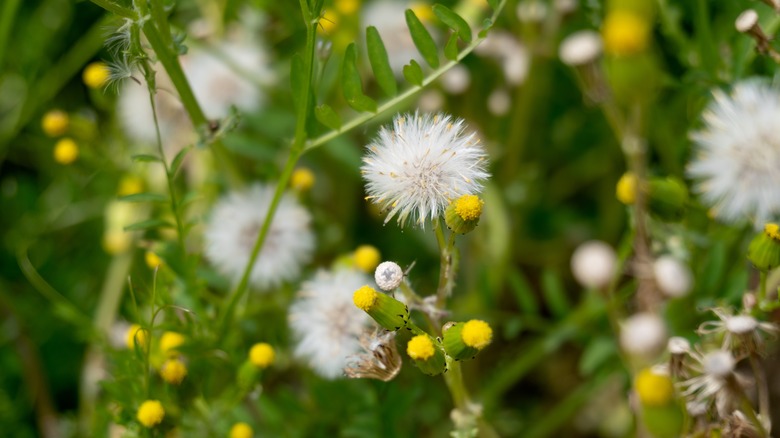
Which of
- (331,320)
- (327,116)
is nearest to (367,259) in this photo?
(331,320)

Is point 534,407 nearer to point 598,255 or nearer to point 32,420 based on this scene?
point 598,255

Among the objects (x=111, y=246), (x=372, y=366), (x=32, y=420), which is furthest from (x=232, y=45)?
(x=372, y=366)

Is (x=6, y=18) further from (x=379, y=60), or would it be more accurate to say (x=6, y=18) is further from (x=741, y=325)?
(x=741, y=325)

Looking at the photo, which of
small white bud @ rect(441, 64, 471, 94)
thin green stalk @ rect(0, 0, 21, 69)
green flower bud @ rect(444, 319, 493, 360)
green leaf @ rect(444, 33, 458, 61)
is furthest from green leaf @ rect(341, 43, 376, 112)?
thin green stalk @ rect(0, 0, 21, 69)

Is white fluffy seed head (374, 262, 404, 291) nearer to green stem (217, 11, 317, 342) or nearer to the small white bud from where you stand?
green stem (217, 11, 317, 342)

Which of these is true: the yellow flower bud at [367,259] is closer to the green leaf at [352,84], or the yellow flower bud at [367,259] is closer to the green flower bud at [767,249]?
the green leaf at [352,84]

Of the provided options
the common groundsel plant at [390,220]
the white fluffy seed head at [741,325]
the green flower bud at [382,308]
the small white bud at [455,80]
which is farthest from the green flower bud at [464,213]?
the small white bud at [455,80]

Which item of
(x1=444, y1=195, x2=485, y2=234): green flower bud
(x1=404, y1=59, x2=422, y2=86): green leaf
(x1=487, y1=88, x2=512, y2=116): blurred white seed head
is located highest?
(x1=487, y1=88, x2=512, y2=116): blurred white seed head
